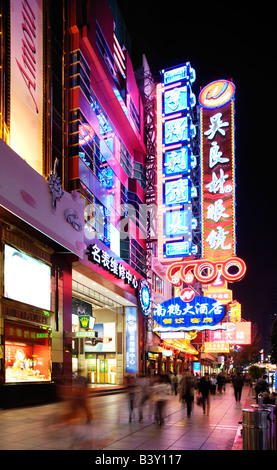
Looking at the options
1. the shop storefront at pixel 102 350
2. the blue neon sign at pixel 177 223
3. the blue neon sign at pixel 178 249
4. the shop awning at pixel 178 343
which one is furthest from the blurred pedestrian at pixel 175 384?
the shop awning at pixel 178 343

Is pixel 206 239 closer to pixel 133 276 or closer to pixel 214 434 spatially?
pixel 133 276

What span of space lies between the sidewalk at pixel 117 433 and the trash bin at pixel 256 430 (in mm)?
1427

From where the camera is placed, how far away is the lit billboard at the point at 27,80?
52.0 ft

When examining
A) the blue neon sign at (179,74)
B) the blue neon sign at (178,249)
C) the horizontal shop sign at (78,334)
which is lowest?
the horizontal shop sign at (78,334)

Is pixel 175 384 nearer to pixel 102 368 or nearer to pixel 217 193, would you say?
pixel 102 368

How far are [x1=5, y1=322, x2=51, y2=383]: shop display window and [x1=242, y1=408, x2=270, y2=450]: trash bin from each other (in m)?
9.66

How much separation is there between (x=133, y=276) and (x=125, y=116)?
11759 millimetres

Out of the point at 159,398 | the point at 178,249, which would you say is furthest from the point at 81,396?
the point at 178,249

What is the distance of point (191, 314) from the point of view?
66.6 feet

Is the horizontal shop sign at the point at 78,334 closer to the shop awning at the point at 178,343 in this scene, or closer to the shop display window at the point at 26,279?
the shop display window at the point at 26,279

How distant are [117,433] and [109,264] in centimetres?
1412

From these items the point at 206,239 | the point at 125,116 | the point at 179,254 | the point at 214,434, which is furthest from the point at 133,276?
the point at 214,434

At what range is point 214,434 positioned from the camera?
10820 millimetres

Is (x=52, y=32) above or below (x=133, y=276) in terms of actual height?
above
